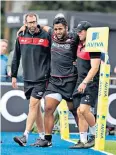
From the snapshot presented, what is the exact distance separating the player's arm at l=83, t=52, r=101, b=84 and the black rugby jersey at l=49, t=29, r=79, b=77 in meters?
0.46

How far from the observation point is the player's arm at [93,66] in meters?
11.7

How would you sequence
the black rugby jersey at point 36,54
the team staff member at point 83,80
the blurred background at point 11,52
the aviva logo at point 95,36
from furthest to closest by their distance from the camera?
1. the blurred background at point 11,52
2. the black rugby jersey at point 36,54
3. the team staff member at point 83,80
4. the aviva logo at point 95,36

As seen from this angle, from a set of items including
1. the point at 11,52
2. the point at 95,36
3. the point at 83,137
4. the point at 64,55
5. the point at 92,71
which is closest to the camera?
the point at 92,71

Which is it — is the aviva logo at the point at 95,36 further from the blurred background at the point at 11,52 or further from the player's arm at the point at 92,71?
the blurred background at the point at 11,52

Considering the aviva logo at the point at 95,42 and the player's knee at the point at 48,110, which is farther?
the player's knee at the point at 48,110

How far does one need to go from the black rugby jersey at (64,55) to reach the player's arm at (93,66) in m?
0.46

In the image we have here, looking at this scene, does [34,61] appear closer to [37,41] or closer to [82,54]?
[37,41]

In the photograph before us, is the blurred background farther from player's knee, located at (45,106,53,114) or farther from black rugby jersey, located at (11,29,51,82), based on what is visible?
player's knee, located at (45,106,53,114)

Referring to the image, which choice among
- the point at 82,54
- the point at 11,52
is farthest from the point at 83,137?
the point at 11,52

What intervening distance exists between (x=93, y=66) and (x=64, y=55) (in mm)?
647

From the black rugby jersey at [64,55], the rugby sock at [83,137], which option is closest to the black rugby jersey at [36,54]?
the black rugby jersey at [64,55]

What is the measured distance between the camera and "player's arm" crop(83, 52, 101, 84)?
11734 mm

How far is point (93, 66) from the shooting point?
38.6 ft

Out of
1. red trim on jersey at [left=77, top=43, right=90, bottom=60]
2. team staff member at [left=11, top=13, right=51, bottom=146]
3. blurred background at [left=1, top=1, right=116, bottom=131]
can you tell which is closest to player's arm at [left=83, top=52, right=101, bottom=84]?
red trim on jersey at [left=77, top=43, right=90, bottom=60]
